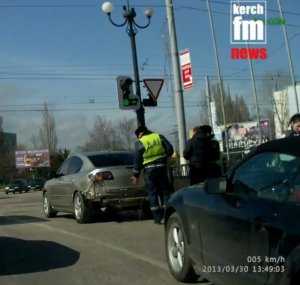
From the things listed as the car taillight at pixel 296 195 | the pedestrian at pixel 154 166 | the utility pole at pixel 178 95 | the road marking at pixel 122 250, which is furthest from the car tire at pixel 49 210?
the car taillight at pixel 296 195

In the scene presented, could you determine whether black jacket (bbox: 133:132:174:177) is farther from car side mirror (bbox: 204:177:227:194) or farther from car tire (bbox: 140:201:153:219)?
car side mirror (bbox: 204:177:227:194)

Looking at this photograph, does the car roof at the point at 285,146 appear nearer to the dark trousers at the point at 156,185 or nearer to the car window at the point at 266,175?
the car window at the point at 266,175

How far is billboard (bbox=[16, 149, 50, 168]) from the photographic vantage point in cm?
10519

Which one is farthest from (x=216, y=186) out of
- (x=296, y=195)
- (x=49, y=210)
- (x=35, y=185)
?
(x=35, y=185)

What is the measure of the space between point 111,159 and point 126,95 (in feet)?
16.4

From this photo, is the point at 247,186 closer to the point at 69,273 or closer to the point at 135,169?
the point at 69,273

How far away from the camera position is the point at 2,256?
9.36 m

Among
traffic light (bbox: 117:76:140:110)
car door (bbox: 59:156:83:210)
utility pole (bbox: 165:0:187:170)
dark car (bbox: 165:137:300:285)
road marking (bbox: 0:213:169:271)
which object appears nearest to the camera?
dark car (bbox: 165:137:300:285)

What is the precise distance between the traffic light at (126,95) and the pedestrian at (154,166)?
21.7 ft

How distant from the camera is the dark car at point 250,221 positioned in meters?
4.64

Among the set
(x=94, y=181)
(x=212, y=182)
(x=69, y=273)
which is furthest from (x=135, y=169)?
(x=212, y=182)

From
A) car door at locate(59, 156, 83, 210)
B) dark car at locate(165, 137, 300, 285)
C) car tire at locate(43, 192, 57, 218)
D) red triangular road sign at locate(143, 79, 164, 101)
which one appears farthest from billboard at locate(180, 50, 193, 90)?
dark car at locate(165, 137, 300, 285)

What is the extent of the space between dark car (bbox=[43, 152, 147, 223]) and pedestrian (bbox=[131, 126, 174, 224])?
4.82ft

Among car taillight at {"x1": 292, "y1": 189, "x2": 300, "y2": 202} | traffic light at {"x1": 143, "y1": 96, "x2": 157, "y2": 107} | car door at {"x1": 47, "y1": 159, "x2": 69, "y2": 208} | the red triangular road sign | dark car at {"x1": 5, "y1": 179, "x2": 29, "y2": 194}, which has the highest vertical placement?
the red triangular road sign
